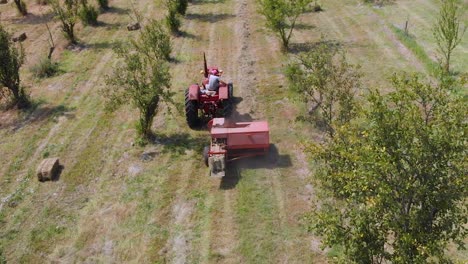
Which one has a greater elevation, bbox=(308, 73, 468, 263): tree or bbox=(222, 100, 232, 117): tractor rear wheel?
bbox=(308, 73, 468, 263): tree

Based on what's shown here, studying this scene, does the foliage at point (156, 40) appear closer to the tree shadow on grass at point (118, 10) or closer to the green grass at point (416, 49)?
the tree shadow on grass at point (118, 10)

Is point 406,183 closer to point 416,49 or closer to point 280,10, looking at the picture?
point 280,10

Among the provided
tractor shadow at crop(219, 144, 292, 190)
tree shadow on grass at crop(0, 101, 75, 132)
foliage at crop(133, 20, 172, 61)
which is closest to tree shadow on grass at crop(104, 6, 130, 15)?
foliage at crop(133, 20, 172, 61)

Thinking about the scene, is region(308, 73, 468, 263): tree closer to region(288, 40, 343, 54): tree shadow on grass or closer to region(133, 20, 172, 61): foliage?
region(133, 20, 172, 61): foliage

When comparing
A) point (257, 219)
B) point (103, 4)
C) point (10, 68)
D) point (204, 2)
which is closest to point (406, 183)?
point (257, 219)

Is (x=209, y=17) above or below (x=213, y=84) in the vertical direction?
below

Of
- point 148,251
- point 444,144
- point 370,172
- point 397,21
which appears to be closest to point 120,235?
point 148,251
